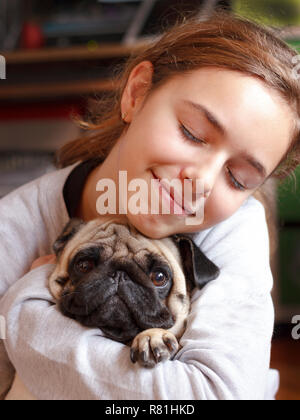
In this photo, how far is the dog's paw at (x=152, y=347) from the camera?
2.03 feet

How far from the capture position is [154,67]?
2.76 feet

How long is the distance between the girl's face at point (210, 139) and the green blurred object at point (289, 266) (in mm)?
1149

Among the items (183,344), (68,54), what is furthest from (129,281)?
(68,54)

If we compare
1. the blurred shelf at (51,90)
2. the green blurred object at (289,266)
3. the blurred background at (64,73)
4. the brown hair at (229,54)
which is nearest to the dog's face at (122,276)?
the brown hair at (229,54)

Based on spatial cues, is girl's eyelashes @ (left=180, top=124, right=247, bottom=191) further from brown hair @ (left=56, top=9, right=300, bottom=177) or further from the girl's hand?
the girl's hand

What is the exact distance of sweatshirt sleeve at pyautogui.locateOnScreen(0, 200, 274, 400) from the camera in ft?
2.00

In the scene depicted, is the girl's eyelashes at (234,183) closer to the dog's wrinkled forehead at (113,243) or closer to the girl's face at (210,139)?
the girl's face at (210,139)

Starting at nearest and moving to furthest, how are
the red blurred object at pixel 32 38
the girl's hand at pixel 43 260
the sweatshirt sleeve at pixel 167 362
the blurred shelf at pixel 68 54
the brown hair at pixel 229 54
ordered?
the sweatshirt sleeve at pixel 167 362 → the brown hair at pixel 229 54 → the girl's hand at pixel 43 260 → the blurred shelf at pixel 68 54 → the red blurred object at pixel 32 38

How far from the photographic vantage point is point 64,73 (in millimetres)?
2129

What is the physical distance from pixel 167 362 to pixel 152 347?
0.03 meters

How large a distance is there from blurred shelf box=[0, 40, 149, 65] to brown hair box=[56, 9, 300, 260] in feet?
3.76

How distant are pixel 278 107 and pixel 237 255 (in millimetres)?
231

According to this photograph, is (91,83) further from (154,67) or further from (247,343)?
(247,343)

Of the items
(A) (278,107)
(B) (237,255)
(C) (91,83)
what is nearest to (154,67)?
(A) (278,107)
